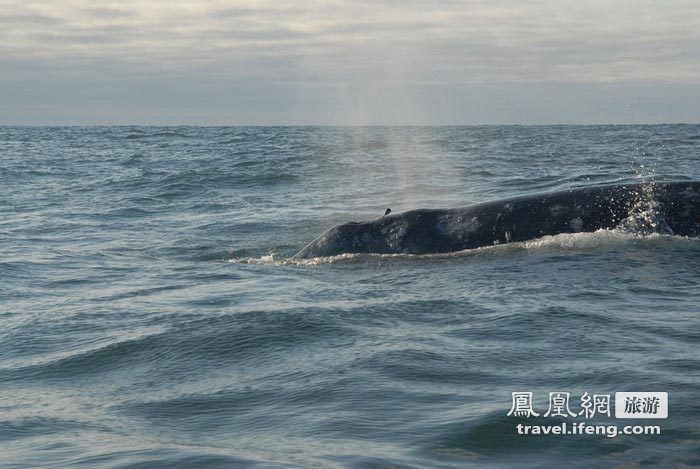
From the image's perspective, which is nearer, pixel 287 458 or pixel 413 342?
pixel 287 458

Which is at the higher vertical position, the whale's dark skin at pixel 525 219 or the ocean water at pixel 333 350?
the whale's dark skin at pixel 525 219

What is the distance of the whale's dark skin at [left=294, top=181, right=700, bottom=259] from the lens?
1209 centimetres

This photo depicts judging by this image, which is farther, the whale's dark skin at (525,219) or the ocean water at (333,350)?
the whale's dark skin at (525,219)

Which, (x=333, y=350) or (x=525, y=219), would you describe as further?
(x=525, y=219)

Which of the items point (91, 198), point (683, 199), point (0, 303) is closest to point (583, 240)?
point (683, 199)

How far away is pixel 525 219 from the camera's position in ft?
41.1

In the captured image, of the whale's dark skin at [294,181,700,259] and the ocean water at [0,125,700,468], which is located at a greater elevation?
the whale's dark skin at [294,181,700,259]

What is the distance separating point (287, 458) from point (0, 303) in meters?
7.37

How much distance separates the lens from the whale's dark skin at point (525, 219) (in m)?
12.1

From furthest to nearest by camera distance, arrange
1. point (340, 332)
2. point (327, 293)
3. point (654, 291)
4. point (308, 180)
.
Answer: point (308, 180) < point (327, 293) < point (654, 291) < point (340, 332)

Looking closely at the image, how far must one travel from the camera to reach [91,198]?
27.7 meters

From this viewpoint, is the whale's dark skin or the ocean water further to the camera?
the whale's dark skin

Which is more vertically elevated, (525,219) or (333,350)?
(525,219)

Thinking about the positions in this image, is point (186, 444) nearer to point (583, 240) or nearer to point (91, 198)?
point (583, 240)
